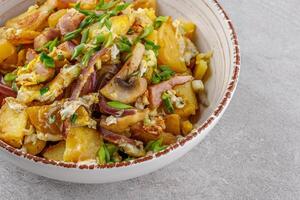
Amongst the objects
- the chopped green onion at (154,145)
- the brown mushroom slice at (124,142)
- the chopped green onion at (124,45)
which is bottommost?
the chopped green onion at (154,145)

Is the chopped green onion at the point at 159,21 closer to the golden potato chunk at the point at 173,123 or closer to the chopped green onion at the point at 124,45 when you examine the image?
the chopped green onion at the point at 124,45

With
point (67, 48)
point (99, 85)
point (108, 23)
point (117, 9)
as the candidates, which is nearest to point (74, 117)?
point (99, 85)

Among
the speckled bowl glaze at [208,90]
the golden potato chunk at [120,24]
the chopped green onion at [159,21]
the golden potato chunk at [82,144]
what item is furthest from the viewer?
the chopped green onion at [159,21]

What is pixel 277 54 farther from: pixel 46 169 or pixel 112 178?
pixel 46 169

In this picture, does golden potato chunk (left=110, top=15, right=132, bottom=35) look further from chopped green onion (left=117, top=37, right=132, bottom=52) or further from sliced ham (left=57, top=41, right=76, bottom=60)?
sliced ham (left=57, top=41, right=76, bottom=60)

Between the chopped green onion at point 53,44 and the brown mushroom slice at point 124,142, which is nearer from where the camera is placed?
the brown mushroom slice at point 124,142

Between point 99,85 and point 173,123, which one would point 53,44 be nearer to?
point 99,85

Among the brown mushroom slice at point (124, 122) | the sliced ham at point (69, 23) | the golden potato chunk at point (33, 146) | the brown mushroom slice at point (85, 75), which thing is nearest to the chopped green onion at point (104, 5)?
the sliced ham at point (69, 23)

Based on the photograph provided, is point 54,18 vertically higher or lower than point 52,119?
higher
